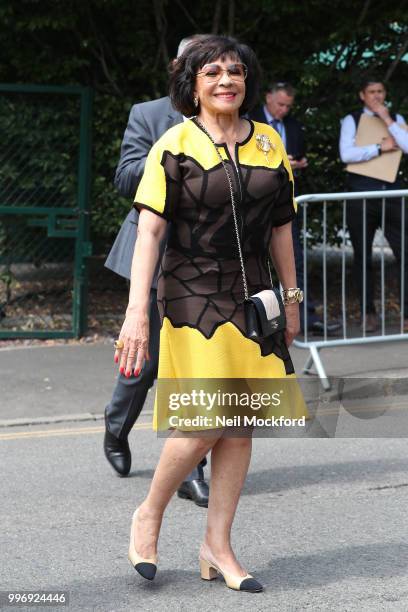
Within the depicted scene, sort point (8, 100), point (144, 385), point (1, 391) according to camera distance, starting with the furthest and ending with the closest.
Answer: point (8, 100), point (1, 391), point (144, 385)

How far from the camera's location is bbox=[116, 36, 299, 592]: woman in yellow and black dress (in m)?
4.21

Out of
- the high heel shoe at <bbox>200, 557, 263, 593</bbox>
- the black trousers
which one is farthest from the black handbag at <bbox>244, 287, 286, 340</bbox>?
the black trousers

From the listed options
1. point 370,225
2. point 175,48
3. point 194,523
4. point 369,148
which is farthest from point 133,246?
point 175,48

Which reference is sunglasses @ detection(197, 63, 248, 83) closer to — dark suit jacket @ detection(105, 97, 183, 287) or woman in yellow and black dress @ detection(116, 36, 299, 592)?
woman in yellow and black dress @ detection(116, 36, 299, 592)

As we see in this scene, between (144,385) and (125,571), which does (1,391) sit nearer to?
(144,385)

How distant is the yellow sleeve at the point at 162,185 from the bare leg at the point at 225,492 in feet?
2.78

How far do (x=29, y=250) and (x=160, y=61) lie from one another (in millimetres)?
1928

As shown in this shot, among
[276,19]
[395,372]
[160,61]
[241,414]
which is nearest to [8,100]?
[160,61]

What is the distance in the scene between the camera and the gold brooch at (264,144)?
171 inches

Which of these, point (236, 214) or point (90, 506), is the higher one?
point (236, 214)

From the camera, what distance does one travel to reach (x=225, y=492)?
4.37 metres

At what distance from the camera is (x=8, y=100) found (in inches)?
376

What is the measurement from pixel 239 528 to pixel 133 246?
4.58 ft

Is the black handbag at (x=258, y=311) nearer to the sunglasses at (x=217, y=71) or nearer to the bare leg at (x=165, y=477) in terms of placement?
the sunglasses at (x=217, y=71)
